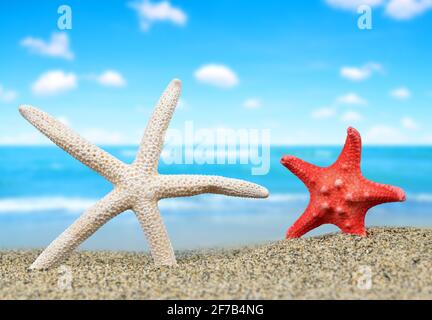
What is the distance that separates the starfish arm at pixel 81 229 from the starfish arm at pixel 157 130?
314 mm

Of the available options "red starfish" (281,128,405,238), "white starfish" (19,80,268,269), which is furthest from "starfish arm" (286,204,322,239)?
"white starfish" (19,80,268,269)

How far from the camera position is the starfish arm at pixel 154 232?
14.7 feet

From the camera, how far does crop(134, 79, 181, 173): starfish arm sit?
15.0 ft

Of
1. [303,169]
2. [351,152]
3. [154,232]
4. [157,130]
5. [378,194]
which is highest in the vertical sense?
[157,130]

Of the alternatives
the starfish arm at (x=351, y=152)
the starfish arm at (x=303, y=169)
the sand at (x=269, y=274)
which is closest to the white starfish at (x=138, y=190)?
the sand at (x=269, y=274)

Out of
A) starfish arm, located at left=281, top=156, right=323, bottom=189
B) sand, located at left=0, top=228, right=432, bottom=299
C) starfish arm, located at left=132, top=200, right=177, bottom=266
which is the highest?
starfish arm, located at left=281, top=156, right=323, bottom=189

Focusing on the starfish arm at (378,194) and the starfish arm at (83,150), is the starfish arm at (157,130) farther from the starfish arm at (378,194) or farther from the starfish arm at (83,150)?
the starfish arm at (378,194)

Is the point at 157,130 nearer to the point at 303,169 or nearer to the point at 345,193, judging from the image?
the point at 303,169

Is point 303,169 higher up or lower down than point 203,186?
higher up

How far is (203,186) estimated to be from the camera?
4.48 meters

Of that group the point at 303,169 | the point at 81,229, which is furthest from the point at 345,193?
the point at 81,229

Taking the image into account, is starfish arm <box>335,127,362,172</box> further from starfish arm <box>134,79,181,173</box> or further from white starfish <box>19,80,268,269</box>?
starfish arm <box>134,79,181,173</box>

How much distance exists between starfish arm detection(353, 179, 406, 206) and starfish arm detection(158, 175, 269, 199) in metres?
0.89

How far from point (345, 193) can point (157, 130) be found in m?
1.65
